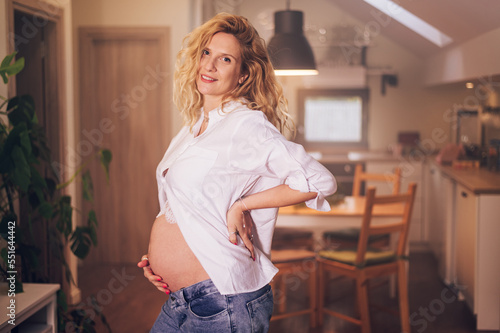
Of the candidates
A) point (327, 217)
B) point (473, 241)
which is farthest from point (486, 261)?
point (327, 217)

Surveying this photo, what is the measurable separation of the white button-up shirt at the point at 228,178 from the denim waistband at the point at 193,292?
3 cm

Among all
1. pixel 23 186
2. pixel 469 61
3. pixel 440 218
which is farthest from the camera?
pixel 440 218

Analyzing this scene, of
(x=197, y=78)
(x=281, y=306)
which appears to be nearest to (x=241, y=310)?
(x=197, y=78)

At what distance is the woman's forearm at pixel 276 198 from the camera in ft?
4.22

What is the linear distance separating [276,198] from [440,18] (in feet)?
10.1

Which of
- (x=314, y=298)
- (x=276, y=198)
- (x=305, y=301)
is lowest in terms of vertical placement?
(x=305, y=301)

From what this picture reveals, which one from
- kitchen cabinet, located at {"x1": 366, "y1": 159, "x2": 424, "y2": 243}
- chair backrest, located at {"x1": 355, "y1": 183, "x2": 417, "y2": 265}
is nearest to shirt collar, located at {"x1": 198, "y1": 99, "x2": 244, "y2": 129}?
chair backrest, located at {"x1": 355, "y1": 183, "x2": 417, "y2": 265}

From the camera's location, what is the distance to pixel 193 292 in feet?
4.35

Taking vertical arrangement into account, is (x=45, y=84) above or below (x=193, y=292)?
above

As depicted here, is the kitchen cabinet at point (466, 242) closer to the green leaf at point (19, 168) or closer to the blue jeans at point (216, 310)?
the blue jeans at point (216, 310)

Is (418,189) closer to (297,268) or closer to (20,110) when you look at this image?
(297,268)

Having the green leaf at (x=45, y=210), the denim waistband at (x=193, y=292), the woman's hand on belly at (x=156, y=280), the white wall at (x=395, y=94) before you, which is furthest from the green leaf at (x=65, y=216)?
the white wall at (x=395, y=94)

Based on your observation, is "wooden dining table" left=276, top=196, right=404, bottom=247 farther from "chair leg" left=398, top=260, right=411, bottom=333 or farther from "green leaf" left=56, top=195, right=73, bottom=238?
"green leaf" left=56, top=195, right=73, bottom=238

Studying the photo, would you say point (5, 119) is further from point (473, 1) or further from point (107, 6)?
point (473, 1)
